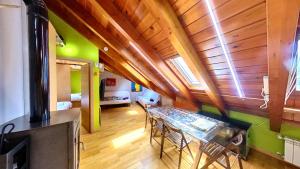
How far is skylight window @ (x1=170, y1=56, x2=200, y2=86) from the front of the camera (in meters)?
2.41

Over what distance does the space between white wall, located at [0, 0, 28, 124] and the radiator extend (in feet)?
11.3

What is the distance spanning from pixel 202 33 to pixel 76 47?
2813 mm

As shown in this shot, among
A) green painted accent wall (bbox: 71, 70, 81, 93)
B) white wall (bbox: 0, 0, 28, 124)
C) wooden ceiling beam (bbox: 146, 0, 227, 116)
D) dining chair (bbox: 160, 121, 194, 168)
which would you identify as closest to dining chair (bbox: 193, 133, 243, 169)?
dining chair (bbox: 160, 121, 194, 168)

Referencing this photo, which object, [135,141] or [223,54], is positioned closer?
[223,54]

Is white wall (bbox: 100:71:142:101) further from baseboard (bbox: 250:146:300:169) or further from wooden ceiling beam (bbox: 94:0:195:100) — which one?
baseboard (bbox: 250:146:300:169)

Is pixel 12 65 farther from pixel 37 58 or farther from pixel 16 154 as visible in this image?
pixel 16 154

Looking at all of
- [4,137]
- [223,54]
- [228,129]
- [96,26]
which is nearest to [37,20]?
[4,137]

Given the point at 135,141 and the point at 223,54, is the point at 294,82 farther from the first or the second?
the point at 135,141

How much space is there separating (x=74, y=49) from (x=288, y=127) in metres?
4.29

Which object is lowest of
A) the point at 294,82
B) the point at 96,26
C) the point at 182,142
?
the point at 182,142

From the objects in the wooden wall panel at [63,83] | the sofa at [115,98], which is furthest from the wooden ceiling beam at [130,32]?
the sofa at [115,98]

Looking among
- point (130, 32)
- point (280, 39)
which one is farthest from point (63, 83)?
point (280, 39)

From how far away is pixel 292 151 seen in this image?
79.7 inches

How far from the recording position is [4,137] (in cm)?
76
